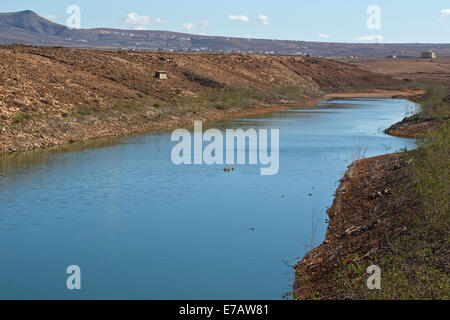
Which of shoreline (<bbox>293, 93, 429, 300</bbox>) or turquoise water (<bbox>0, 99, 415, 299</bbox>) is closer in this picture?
shoreline (<bbox>293, 93, 429, 300</bbox>)

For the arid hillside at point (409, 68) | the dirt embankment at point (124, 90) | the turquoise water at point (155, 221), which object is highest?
the arid hillside at point (409, 68)

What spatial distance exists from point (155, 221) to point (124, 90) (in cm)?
3817

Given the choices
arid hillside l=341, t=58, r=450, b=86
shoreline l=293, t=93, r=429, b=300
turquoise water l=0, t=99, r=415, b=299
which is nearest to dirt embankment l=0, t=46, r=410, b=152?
turquoise water l=0, t=99, r=415, b=299

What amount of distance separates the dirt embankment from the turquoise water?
6.38m

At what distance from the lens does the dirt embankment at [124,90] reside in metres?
40.8

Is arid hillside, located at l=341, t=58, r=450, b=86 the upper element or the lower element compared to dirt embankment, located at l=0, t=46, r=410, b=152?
upper

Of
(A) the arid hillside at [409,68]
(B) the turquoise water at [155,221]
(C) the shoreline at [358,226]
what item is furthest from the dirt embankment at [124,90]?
(A) the arid hillside at [409,68]

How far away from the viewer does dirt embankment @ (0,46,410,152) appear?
40844mm

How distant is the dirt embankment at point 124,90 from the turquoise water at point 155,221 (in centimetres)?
638

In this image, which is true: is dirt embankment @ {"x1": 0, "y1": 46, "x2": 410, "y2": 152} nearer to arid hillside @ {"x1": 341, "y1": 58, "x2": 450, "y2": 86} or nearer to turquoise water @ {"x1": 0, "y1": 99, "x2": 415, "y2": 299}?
turquoise water @ {"x1": 0, "y1": 99, "x2": 415, "y2": 299}

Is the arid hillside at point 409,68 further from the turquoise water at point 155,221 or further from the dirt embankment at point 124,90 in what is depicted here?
the turquoise water at point 155,221

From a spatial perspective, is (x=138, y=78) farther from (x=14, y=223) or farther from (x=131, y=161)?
(x=14, y=223)
